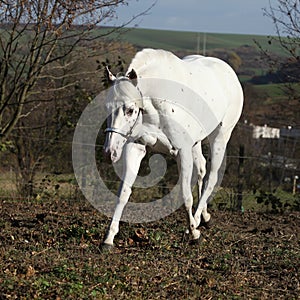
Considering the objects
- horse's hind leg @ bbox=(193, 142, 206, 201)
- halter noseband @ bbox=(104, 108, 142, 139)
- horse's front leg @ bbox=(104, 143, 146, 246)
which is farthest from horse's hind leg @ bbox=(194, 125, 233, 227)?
halter noseband @ bbox=(104, 108, 142, 139)

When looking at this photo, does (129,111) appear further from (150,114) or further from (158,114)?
(158,114)

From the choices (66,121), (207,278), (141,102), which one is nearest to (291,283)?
(207,278)

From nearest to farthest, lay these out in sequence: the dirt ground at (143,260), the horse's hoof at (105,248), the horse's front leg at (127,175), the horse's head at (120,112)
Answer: the dirt ground at (143,260) < the horse's head at (120,112) < the horse's hoof at (105,248) < the horse's front leg at (127,175)

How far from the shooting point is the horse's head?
5781 mm

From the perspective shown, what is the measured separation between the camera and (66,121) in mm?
12203

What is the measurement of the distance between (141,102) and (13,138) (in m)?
7.56

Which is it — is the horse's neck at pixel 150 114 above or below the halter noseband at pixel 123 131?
above

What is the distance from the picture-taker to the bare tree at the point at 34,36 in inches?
380

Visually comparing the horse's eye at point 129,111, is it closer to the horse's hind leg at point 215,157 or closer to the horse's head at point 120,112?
the horse's head at point 120,112

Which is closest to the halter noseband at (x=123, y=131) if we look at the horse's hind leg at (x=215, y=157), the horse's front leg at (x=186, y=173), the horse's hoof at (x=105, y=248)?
the horse's front leg at (x=186, y=173)

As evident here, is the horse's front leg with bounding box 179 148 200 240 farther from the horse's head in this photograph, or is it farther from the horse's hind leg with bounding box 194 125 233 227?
the horse's hind leg with bounding box 194 125 233 227

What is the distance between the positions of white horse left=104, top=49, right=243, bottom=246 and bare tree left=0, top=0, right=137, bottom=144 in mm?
3011

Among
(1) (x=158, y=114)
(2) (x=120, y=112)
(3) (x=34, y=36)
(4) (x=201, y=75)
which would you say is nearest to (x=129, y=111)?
(2) (x=120, y=112)

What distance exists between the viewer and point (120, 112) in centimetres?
581
